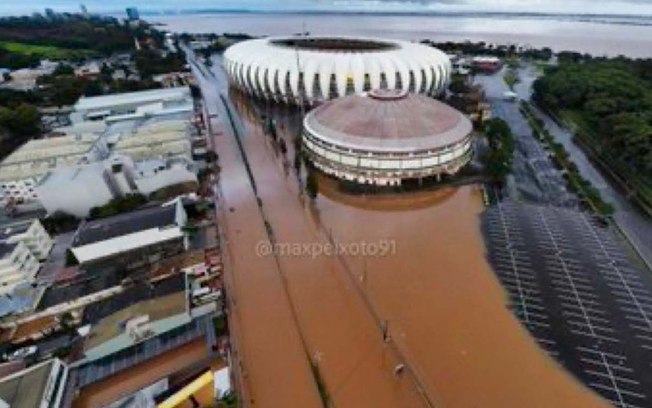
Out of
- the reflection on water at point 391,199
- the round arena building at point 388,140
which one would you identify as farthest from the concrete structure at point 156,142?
the reflection on water at point 391,199

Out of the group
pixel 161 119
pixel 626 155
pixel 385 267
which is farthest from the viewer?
pixel 161 119

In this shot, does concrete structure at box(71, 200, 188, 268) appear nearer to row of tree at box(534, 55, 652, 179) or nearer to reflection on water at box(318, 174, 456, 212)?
reflection on water at box(318, 174, 456, 212)

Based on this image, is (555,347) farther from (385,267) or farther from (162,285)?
(162,285)

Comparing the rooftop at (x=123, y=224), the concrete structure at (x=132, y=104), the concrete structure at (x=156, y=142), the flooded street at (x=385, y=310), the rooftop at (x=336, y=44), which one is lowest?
the flooded street at (x=385, y=310)

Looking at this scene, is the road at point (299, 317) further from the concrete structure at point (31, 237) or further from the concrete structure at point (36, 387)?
the concrete structure at point (31, 237)

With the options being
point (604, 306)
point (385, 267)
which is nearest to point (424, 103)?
point (385, 267)

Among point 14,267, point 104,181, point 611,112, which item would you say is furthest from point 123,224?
point 611,112

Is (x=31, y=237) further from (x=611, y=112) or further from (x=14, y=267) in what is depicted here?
(x=611, y=112)
